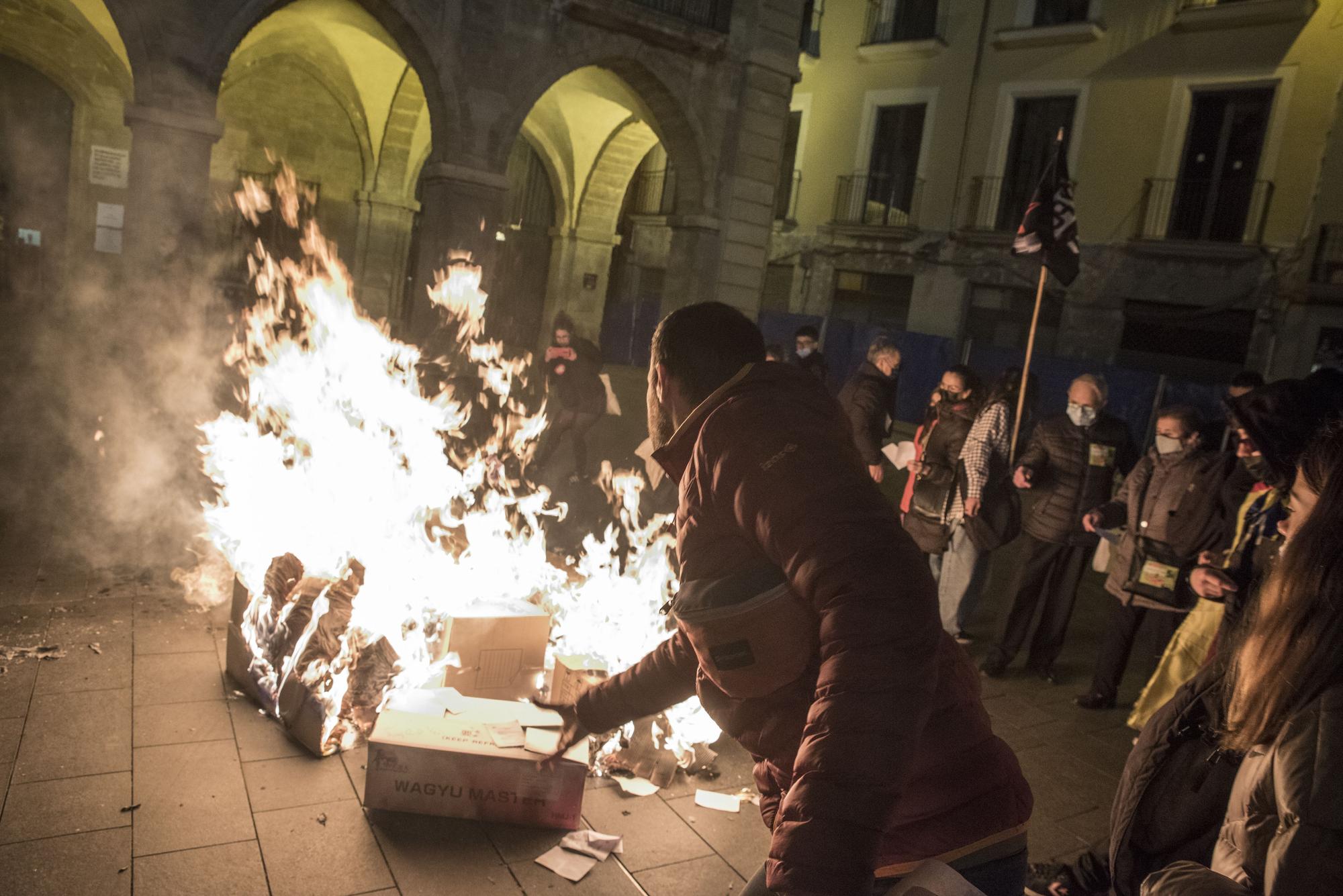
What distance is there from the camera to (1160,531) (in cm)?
568

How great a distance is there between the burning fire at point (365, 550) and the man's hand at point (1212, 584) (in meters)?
2.63

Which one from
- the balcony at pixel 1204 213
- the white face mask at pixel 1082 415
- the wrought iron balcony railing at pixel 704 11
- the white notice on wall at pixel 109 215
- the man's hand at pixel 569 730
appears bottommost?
the man's hand at pixel 569 730

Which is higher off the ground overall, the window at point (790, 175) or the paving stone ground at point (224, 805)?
the window at point (790, 175)

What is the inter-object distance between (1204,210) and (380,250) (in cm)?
1836

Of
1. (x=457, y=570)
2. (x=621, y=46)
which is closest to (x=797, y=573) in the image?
(x=457, y=570)

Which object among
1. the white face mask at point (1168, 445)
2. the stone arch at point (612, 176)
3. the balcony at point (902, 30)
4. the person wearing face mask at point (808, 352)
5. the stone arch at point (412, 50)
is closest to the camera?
the white face mask at point (1168, 445)

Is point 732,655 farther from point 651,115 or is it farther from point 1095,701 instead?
point 651,115

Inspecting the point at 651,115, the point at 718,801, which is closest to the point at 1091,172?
the point at 651,115

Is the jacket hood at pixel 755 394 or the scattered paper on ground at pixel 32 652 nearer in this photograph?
the jacket hood at pixel 755 394

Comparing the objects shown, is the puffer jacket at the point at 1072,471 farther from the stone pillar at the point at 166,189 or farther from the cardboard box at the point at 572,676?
the stone pillar at the point at 166,189

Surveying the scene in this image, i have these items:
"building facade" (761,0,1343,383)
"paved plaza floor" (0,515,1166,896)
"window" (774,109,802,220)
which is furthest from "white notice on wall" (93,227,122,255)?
"window" (774,109,802,220)

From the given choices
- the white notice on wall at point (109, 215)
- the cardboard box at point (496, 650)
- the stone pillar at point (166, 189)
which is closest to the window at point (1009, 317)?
the stone pillar at point (166, 189)

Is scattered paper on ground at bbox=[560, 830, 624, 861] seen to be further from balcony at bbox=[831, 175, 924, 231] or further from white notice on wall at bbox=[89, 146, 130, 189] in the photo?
balcony at bbox=[831, 175, 924, 231]

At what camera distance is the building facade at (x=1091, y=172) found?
18609 millimetres
